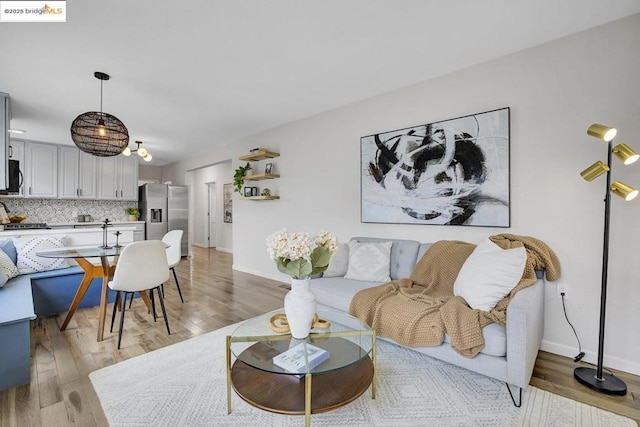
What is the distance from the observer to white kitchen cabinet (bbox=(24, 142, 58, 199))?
217 inches

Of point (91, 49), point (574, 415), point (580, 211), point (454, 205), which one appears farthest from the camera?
point (454, 205)

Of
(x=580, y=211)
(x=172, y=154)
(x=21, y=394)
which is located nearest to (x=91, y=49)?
(x=21, y=394)

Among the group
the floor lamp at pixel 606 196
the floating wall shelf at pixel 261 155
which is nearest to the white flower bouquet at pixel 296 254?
the floor lamp at pixel 606 196

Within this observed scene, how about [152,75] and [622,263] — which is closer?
[622,263]

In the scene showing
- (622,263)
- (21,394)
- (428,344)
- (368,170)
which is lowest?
(21,394)

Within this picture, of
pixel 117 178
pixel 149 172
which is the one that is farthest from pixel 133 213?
pixel 149 172

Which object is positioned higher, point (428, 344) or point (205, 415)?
point (428, 344)

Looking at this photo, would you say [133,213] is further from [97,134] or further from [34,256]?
[97,134]

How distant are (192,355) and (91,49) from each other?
2.66 meters

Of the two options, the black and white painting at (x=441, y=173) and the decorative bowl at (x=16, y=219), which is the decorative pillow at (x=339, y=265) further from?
the decorative bowl at (x=16, y=219)

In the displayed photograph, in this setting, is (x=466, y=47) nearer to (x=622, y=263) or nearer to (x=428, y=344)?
(x=622, y=263)

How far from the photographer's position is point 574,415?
171cm

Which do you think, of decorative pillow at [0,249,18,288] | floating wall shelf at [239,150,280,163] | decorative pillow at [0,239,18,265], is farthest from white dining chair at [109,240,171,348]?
floating wall shelf at [239,150,280,163]

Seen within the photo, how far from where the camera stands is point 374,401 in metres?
1.83
